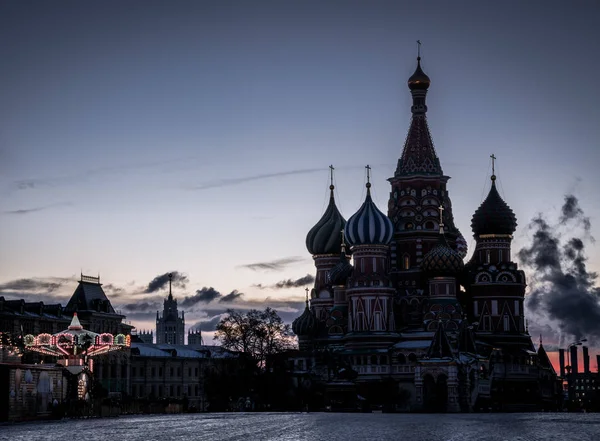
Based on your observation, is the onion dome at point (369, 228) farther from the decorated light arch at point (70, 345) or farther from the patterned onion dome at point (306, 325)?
the decorated light arch at point (70, 345)

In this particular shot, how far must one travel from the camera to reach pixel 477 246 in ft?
367

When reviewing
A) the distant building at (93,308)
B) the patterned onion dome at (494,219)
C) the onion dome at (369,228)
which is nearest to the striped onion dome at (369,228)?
the onion dome at (369,228)

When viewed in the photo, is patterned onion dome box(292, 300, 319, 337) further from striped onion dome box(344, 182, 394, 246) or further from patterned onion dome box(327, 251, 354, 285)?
striped onion dome box(344, 182, 394, 246)

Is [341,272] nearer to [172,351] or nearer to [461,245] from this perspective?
[461,245]

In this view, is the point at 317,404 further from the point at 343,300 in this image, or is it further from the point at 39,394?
the point at 39,394

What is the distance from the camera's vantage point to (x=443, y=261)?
10581cm

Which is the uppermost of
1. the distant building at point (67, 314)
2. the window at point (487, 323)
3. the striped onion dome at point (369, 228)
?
the striped onion dome at point (369, 228)

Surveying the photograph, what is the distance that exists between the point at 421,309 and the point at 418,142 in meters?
16.9

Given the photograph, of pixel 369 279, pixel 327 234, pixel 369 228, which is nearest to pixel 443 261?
pixel 369 279

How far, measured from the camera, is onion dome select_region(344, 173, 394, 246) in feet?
350

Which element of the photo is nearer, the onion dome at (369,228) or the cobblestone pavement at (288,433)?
the cobblestone pavement at (288,433)

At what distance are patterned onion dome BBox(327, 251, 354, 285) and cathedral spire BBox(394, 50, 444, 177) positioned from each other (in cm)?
1015

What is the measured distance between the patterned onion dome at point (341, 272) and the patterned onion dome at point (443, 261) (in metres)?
8.76

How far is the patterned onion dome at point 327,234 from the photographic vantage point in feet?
393
